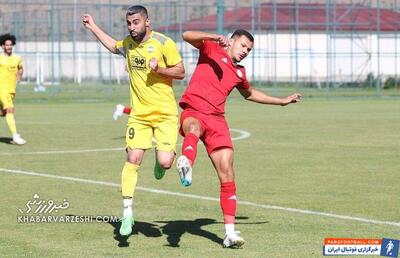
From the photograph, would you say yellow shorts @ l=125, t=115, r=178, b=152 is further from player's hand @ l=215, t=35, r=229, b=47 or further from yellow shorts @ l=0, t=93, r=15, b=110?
yellow shorts @ l=0, t=93, r=15, b=110

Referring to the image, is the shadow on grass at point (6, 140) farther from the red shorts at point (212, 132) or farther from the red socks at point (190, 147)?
the red socks at point (190, 147)

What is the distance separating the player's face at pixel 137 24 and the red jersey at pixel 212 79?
2.02 feet

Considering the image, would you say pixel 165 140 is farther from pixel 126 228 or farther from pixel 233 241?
pixel 233 241

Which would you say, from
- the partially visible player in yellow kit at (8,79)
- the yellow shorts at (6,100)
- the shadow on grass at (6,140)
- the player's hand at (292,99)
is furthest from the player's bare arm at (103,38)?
the yellow shorts at (6,100)

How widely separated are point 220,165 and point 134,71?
1411 millimetres

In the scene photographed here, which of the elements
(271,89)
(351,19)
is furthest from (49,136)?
(351,19)

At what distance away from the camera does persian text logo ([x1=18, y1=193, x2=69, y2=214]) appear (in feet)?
43.0

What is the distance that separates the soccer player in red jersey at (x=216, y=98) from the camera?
10992 mm

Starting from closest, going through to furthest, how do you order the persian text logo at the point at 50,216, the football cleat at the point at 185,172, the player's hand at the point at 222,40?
the football cleat at the point at 185,172
the player's hand at the point at 222,40
the persian text logo at the point at 50,216

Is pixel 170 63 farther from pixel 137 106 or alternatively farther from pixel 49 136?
pixel 49 136

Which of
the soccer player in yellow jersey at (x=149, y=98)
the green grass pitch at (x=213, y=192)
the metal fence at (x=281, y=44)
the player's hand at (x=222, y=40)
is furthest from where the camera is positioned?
the metal fence at (x=281, y=44)

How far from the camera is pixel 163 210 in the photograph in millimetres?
13414

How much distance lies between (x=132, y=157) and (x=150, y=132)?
1.18 feet

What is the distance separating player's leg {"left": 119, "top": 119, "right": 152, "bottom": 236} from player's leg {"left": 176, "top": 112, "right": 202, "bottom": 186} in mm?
523
